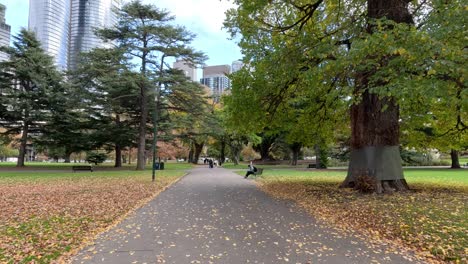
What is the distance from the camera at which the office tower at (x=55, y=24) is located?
150ft

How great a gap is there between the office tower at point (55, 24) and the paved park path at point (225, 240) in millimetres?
44425

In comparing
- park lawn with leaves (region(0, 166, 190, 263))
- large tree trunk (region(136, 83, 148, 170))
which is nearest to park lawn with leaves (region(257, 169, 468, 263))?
park lawn with leaves (region(0, 166, 190, 263))

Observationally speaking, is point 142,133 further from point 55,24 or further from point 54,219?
point 55,24

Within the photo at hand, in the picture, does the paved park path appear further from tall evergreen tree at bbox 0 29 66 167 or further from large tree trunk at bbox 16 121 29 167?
large tree trunk at bbox 16 121 29 167

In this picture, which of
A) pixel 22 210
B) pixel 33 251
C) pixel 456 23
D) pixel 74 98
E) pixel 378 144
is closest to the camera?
pixel 33 251

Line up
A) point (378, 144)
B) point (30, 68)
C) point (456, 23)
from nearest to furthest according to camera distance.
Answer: point (456, 23), point (378, 144), point (30, 68)

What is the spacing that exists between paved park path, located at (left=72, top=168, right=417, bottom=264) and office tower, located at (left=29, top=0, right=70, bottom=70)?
4443 cm

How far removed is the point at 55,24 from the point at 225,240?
4953cm

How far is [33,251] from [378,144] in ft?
36.4

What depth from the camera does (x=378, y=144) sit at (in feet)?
40.3

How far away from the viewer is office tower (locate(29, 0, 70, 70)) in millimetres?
45719

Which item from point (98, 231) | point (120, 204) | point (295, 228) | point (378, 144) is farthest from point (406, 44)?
point (120, 204)

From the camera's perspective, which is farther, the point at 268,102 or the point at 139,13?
the point at 139,13

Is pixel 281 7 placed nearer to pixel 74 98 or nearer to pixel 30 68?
pixel 74 98
